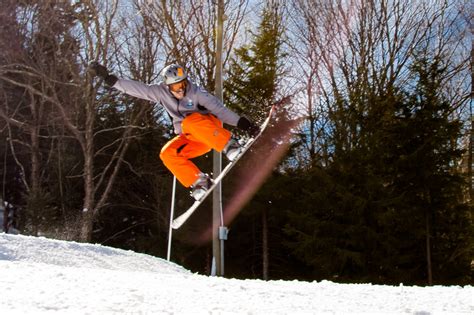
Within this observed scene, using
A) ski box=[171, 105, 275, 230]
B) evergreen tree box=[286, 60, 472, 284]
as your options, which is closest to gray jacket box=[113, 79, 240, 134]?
ski box=[171, 105, 275, 230]

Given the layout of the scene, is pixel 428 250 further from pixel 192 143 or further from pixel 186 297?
pixel 186 297

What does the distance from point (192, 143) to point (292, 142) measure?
9927mm

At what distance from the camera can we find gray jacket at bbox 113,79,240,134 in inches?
242

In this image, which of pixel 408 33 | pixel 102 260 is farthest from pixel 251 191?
pixel 102 260

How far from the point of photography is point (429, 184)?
13.4 m

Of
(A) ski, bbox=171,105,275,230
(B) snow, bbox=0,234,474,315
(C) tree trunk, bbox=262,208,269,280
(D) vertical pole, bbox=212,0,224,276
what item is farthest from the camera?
Answer: (C) tree trunk, bbox=262,208,269,280

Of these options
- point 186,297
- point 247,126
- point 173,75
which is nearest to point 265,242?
point 247,126

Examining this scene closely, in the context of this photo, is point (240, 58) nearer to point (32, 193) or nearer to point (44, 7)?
point (44, 7)

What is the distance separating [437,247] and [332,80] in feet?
20.7

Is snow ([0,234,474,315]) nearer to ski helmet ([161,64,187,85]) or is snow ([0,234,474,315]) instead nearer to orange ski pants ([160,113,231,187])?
orange ski pants ([160,113,231,187])

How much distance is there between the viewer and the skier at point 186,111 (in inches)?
239

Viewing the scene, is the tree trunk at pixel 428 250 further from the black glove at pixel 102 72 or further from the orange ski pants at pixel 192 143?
the black glove at pixel 102 72

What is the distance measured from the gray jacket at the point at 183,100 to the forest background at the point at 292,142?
8157 mm

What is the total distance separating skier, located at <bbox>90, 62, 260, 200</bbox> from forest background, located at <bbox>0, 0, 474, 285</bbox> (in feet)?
26.3
